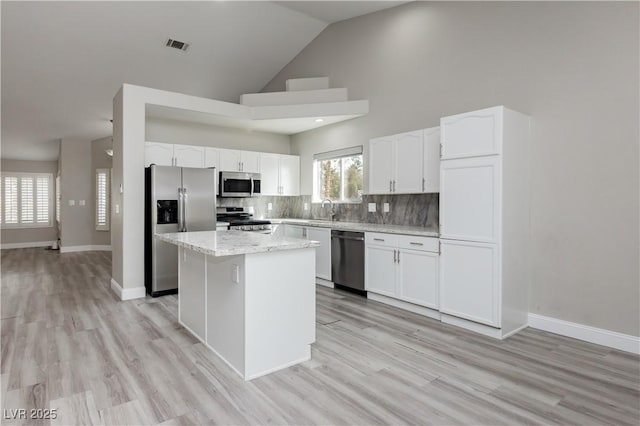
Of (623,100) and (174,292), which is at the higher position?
(623,100)

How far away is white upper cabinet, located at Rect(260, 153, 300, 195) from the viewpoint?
252 inches

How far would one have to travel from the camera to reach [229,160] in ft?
19.6

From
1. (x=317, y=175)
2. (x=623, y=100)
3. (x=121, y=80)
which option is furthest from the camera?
(x=317, y=175)

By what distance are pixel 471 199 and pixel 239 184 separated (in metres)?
3.80

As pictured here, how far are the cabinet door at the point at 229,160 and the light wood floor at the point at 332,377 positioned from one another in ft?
9.13

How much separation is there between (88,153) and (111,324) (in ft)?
23.0

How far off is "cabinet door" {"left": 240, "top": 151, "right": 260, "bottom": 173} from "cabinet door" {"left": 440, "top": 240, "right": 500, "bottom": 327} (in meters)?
3.66

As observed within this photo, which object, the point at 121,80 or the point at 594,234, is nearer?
the point at 594,234

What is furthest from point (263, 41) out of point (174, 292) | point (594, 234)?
point (594, 234)

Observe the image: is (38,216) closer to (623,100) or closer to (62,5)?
(62,5)

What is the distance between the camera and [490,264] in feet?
10.7

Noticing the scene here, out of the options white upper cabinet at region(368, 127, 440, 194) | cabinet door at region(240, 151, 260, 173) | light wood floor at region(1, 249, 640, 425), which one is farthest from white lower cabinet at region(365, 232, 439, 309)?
cabinet door at region(240, 151, 260, 173)

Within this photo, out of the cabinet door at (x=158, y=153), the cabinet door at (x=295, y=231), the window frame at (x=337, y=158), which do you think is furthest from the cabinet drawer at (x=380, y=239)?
the cabinet door at (x=158, y=153)

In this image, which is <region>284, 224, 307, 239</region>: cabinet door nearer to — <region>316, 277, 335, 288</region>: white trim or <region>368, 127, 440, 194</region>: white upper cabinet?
<region>316, 277, 335, 288</region>: white trim
